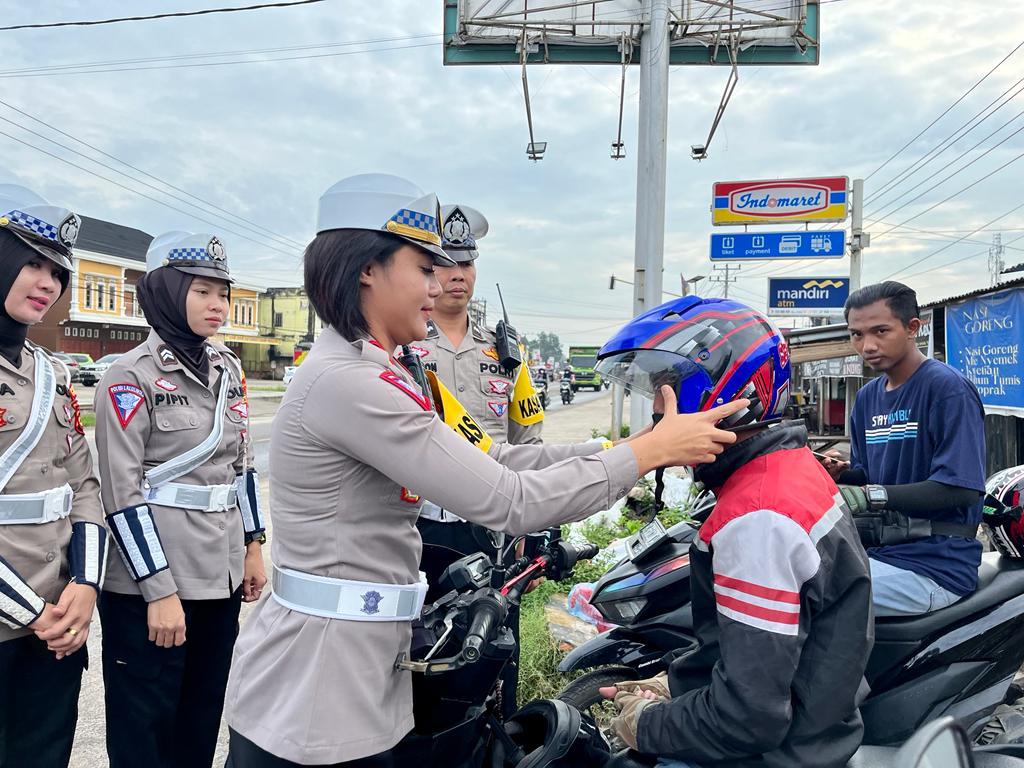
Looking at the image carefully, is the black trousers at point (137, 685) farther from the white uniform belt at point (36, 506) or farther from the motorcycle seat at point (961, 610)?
the motorcycle seat at point (961, 610)

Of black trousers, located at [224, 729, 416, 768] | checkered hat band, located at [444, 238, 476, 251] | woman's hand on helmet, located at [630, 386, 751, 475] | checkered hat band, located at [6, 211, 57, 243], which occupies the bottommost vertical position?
black trousers, located at [224, 729, 416, 768]

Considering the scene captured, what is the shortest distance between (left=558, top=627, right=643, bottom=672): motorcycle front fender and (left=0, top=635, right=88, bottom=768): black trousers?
1638 mm

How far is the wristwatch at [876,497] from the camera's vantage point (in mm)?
2447

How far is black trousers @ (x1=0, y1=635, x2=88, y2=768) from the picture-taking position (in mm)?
1834

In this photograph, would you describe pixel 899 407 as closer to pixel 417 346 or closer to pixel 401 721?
pixel 417 346

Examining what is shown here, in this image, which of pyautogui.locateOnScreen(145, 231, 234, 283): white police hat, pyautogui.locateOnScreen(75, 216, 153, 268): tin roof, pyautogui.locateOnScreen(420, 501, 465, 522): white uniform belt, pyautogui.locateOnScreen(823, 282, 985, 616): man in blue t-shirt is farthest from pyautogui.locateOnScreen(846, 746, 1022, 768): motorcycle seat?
A: pyautogui.locateOnScreen(75, 216, 153, 268): tin roof

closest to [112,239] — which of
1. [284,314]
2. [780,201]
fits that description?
[284,314]

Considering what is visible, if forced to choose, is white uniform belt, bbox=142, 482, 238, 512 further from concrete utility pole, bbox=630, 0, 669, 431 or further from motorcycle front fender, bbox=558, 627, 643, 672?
concrete utility pole, bbox=630, 0, 669, 431

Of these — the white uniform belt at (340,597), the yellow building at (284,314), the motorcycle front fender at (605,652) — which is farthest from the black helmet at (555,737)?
the yellow building at (284,314)

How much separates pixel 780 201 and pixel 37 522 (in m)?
12.1

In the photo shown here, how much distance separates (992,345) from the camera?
20.1 feet

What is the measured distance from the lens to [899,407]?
2.86 m

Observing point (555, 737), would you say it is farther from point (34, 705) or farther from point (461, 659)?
point (34, 705)

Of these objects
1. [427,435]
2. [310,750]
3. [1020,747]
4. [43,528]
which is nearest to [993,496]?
[1020,747]
